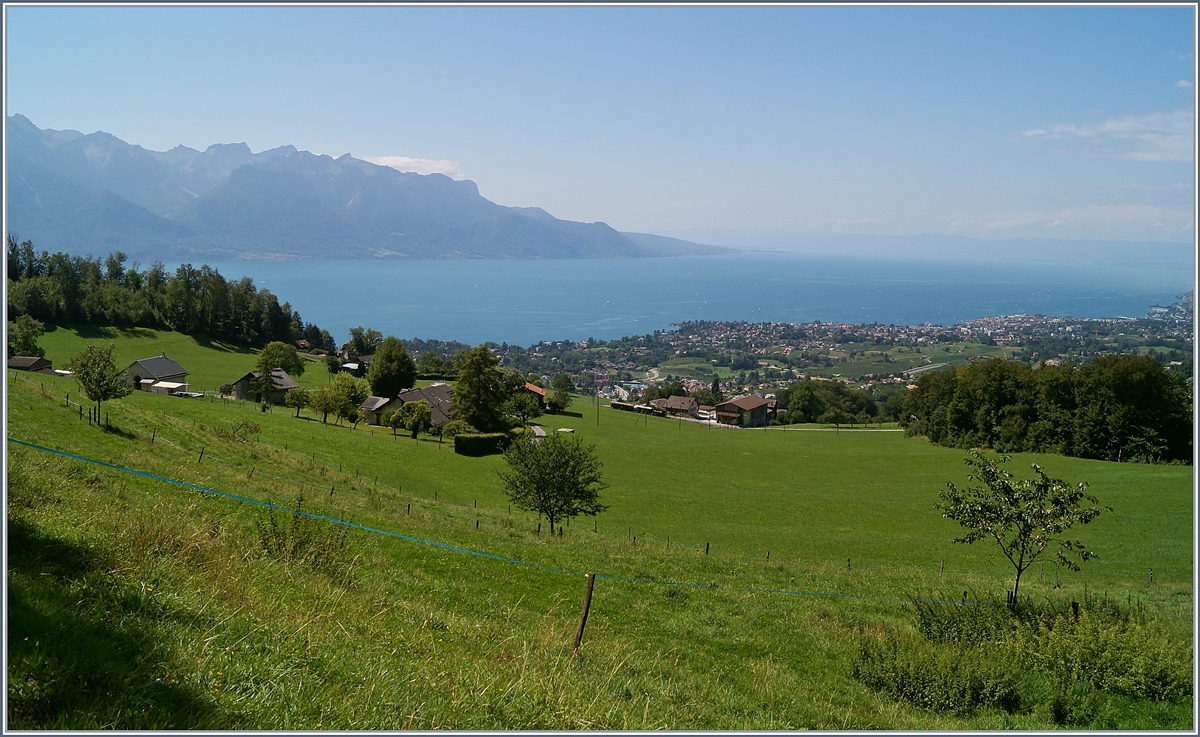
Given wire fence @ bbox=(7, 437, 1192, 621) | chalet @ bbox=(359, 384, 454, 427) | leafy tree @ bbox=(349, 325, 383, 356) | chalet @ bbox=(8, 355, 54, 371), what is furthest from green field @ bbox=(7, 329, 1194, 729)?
leafy tree @ bbox=(349, 325, 383, 356)

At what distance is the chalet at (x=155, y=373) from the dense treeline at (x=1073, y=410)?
6544 cm

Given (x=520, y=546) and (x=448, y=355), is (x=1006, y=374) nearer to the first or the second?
(x=520, y=546)

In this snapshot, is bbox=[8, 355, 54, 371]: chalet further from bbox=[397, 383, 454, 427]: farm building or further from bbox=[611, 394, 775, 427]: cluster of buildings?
bbox=[611, 394, 775, 427]: cluster of buildings

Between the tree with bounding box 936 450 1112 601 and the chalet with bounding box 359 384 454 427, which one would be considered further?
the chalet with bounding box 359 384 454 427

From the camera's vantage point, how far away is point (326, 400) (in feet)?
159

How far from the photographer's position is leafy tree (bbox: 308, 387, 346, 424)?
48.2 m

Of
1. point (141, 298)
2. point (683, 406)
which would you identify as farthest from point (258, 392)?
point (683, 406)

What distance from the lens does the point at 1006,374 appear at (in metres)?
53.5

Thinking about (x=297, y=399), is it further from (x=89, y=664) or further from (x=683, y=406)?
(x=683, y=406)

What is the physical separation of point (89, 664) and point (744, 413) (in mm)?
78611

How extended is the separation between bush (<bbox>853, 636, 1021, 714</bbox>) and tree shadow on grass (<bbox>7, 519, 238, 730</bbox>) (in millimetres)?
7694

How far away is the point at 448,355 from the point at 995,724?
145372mm

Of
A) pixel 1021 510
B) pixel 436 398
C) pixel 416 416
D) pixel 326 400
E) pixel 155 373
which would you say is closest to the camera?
pixel 1021 510

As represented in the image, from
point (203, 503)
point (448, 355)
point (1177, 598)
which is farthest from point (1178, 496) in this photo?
point (448, 355)
